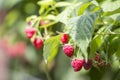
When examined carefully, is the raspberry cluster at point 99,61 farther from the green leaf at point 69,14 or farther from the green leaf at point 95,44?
the green leaf at point 69,14

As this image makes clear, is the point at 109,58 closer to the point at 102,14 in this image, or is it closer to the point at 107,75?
the point at 102,14

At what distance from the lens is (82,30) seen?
109 centimetres

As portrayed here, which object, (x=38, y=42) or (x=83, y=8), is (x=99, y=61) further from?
(x=38, y=42)

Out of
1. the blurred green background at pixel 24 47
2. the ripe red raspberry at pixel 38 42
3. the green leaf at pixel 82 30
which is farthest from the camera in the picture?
the blurred green background at pixel 24 47

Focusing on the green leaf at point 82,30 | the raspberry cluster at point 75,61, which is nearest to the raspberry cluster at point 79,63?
the raspberry cluster at point 75,61

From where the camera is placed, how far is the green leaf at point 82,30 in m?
1.08

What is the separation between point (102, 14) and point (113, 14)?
0.03m

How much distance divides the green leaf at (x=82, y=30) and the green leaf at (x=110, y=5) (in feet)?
0.46

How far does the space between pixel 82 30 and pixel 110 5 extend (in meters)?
0.22

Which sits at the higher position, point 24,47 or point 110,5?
point 110,5

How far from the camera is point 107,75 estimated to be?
5.82 feet

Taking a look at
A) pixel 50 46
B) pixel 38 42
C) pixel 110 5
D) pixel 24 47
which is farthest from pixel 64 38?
pixel 24 47

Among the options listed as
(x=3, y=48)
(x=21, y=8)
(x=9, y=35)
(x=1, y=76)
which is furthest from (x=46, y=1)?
(x=1, y=76)

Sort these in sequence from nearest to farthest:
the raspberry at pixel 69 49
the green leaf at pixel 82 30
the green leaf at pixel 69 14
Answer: the green leaf at pixel 82 30
the raspberry at pixel 69 49
the green leaf at pixel 69 14
